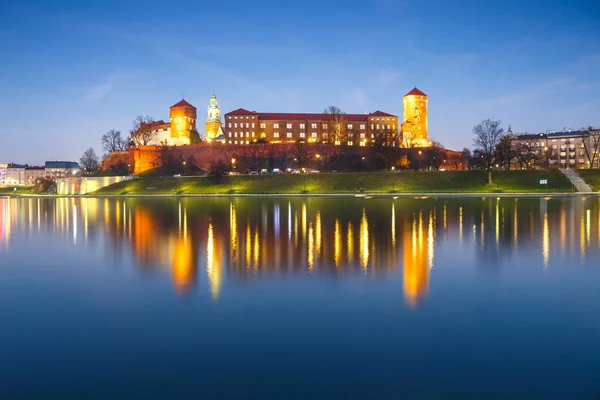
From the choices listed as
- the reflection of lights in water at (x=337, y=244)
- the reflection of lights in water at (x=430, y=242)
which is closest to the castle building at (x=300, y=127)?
the reflection of lights in water at (x=430, y=242)

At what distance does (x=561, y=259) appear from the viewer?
12.4 metres

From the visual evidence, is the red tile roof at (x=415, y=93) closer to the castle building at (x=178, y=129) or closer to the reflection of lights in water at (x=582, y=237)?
the castle building at (x=178, y=129)

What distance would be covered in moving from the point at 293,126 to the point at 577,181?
5037cm

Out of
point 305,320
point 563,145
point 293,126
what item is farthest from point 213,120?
point 305,320

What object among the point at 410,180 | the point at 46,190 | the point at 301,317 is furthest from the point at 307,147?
the point at 301,317

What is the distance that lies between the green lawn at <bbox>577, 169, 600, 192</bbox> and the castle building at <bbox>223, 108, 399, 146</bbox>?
38792 millimetres

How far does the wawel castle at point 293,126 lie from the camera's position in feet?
290

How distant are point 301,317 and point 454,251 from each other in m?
7.46

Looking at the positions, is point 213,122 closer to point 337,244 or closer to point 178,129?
point 178,129

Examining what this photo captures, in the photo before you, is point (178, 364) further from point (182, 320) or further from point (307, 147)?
point (307, 147)

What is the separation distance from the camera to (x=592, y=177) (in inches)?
2051

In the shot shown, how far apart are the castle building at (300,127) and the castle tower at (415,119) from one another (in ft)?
8.33

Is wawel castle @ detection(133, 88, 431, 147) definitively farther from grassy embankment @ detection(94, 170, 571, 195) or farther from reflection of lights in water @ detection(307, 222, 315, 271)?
reflection of lights in water @ detection(307, 222, 315, 271)

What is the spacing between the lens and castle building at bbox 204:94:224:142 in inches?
3607
